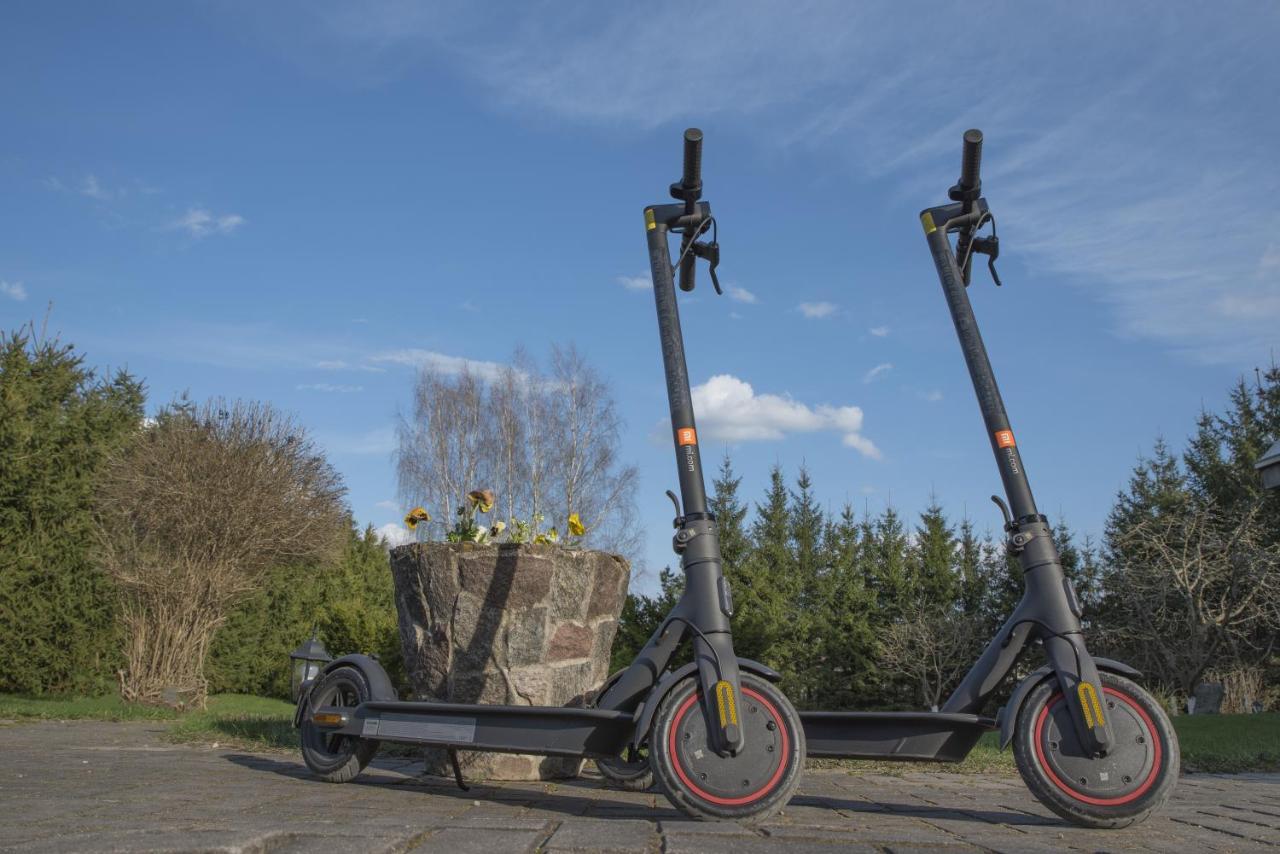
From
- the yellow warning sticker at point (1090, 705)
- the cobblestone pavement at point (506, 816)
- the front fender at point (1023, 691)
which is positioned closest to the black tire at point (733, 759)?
the cobblestone pavement at point (506, 816)

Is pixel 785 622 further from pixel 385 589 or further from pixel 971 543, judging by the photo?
pixel 385 589

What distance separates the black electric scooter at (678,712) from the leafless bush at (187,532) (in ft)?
31.7

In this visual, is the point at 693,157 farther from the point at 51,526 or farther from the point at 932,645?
the point at 932,645

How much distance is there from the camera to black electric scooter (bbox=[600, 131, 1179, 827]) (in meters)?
3.26

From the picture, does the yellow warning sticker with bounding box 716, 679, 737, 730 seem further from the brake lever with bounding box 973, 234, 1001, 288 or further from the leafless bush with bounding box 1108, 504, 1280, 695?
the leafless bush with bounding box 1108, 504, 1280, 695

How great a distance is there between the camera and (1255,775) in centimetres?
623

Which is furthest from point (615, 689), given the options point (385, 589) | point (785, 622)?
point (385, 589)

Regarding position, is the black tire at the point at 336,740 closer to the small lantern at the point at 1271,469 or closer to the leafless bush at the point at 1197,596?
the small lantern at the point at 1271,469

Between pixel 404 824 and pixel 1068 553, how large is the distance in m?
22.0

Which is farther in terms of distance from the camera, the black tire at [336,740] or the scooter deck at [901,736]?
the black tire at [336,740]

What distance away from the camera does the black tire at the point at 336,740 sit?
4.42 metres

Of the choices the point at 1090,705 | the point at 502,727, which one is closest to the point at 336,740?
the point at 502,727

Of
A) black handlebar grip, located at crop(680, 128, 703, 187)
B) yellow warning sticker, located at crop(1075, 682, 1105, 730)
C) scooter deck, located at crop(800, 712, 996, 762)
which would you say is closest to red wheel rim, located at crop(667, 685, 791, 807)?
scooter deck, located at crop(800, 712, 996, 762)

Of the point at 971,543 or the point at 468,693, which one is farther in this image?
the point at 971,543
